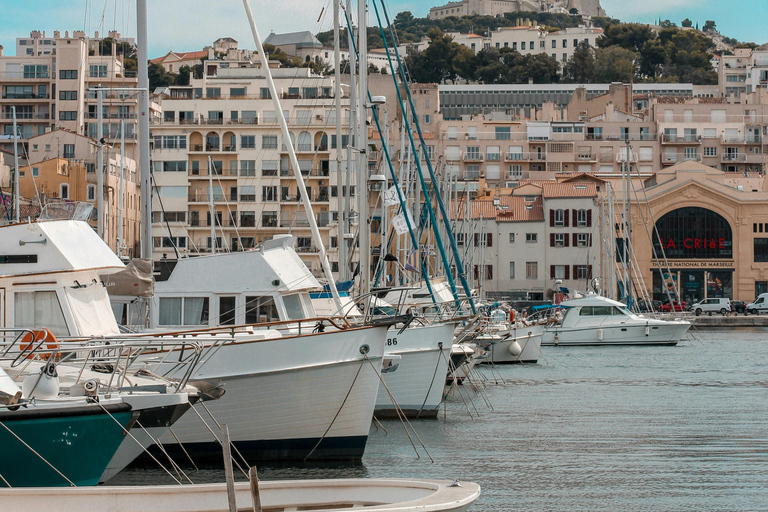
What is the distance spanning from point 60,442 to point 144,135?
29.0ft

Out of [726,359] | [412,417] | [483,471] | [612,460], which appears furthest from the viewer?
[726,359]

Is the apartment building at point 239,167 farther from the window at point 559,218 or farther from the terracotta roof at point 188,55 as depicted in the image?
the terracotta roof at point 188,55

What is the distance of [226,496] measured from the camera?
479 inches

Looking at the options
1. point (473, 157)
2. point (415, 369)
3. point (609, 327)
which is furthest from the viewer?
point (473, 157)

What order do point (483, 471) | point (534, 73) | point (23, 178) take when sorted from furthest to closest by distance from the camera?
point (534, 73) → point (23, 178) → point (483, 471)

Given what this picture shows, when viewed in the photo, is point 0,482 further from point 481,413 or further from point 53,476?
point 481,413

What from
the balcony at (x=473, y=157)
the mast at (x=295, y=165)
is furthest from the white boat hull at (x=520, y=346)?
the balcony at (x=473, y=157)

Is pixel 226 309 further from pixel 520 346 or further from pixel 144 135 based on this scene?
pixel 520 346

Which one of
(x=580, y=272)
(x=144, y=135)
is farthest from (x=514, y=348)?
(x=580, y=272)

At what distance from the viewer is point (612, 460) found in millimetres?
21750

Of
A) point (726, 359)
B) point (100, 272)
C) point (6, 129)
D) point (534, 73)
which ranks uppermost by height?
point (534, 73)

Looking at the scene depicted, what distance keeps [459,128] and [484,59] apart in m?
67.7

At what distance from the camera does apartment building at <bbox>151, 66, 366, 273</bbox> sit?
82.6 metres

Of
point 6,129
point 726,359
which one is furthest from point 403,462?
point 6,129
